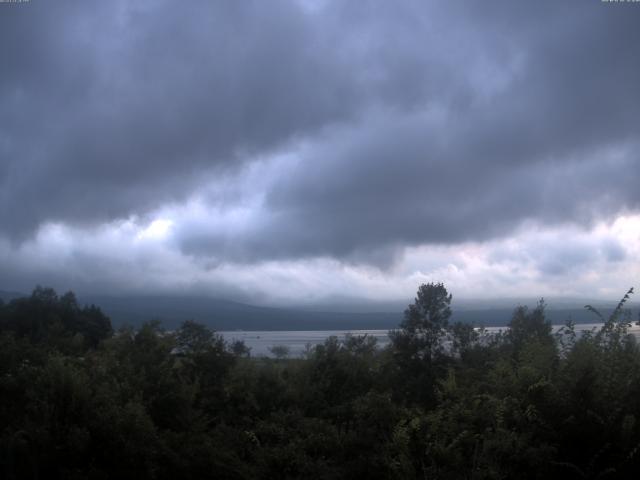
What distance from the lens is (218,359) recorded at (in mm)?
16656

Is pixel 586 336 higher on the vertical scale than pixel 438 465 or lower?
higher

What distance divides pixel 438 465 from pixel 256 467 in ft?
8.92

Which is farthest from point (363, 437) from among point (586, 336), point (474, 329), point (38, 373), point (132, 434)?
point (474, 329)

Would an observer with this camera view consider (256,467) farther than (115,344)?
No

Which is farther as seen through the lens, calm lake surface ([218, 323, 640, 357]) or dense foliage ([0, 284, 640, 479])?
calm lake surface ([218, 323, 640, 357])

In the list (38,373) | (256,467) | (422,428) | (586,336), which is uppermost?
(586,336)

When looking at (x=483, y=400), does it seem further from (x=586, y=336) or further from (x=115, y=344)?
(x=115, y=344)

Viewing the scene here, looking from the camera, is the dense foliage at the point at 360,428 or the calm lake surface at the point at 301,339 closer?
the dense foliage at the point at 360,428

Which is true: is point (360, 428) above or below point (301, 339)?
above

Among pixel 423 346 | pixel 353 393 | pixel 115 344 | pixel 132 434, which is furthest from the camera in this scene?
pixel 423 346

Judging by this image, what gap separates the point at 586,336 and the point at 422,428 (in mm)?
3699

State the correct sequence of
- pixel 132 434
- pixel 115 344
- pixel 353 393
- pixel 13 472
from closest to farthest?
1. pixel 13 472
2. pixel 132 434
3. pixel 353 393
4. pixel 115 344

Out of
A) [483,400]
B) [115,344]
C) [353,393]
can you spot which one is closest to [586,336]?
[483,400]

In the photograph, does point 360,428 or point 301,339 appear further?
point 301,339
